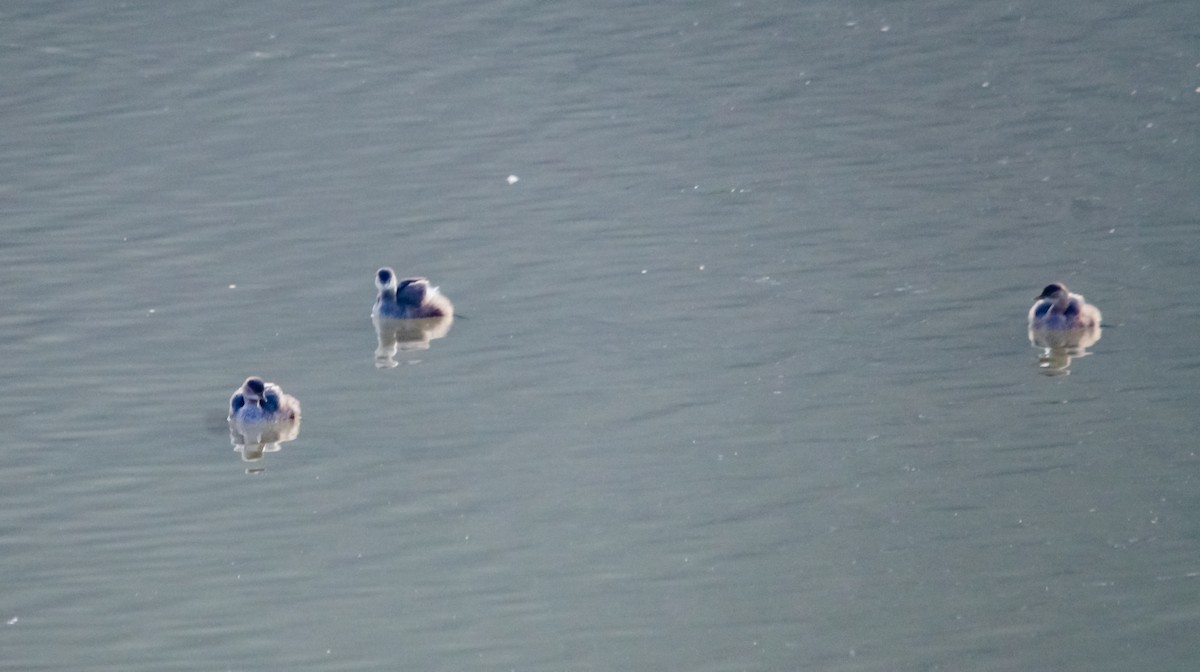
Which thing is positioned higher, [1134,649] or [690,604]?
[690,604]

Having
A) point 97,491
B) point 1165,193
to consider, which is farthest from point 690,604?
point 1165,193

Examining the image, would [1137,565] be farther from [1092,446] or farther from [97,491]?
[97,491]

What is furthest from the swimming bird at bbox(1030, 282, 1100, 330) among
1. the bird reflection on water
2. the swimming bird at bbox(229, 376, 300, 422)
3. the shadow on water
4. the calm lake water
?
the swimming bird at bbox(229, 376, 300, 422)

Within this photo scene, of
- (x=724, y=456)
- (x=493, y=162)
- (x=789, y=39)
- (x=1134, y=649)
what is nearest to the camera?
(x=1134, y=649)

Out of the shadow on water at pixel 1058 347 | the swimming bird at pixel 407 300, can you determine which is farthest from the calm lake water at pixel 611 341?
the swimming bird at pixel 407 300

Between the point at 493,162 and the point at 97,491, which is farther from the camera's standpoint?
the point at 493,162

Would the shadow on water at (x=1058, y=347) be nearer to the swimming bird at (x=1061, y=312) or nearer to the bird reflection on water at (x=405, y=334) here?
the swimming bird at (x=1061, y=312)
